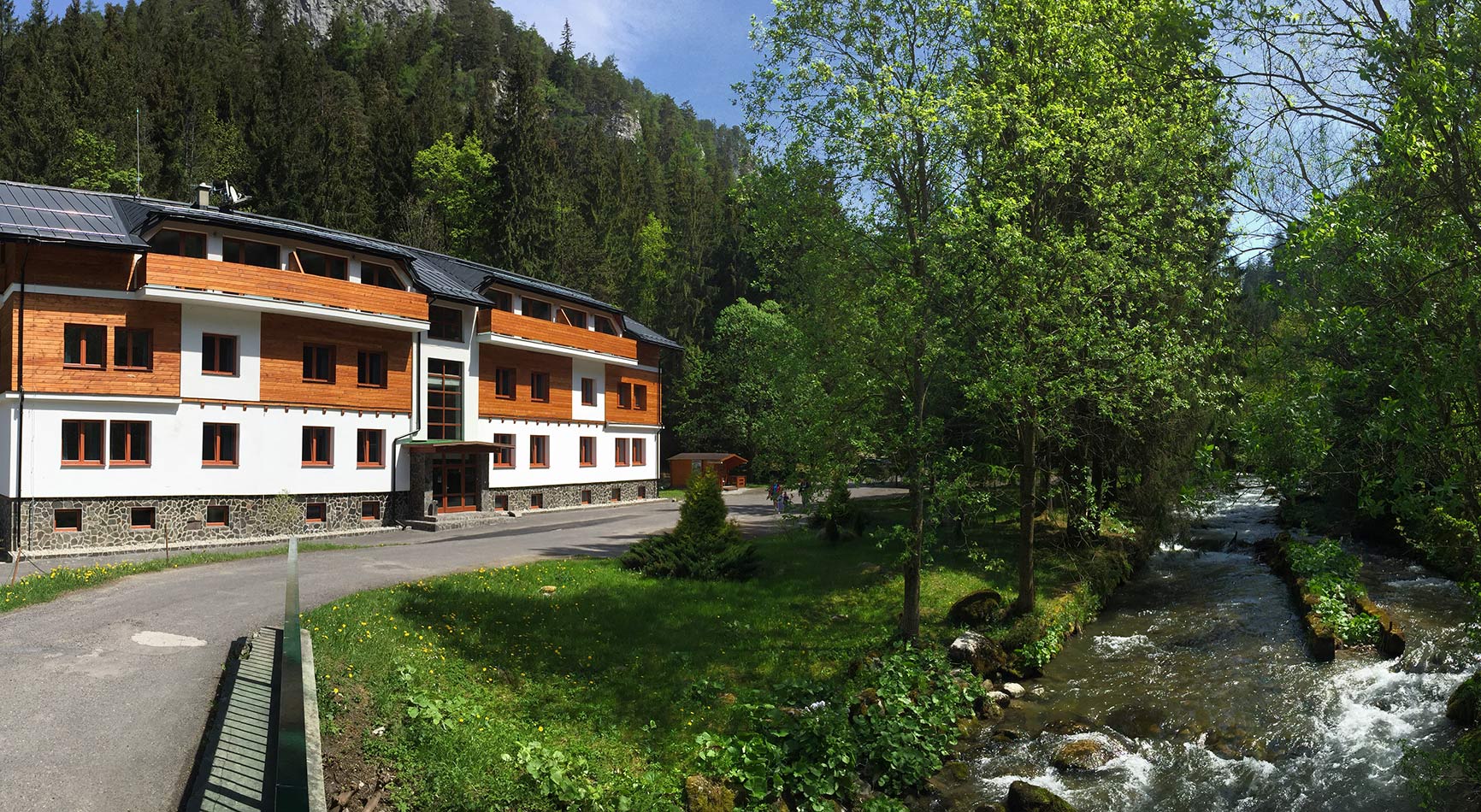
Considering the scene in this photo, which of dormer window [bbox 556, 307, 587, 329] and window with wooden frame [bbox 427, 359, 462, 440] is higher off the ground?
dormer window [bbox 556, 307, 587, 329]

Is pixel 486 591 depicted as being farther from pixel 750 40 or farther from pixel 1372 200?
pixel 1372 200

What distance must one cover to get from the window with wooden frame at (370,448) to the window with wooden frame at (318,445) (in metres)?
0.99

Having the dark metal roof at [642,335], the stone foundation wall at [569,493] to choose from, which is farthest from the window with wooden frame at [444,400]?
the dark metal roof at [642,335]

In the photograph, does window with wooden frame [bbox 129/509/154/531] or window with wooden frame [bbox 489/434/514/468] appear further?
window with wooden frame [bbox 489/434/514/468]

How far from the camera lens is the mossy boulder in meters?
12.2

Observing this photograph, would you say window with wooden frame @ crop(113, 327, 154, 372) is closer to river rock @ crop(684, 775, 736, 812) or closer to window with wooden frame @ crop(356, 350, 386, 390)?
window with wooden frame @ crop(356, 350, 386, 390)

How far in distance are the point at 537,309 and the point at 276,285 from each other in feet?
42.6

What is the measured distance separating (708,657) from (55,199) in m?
27.3

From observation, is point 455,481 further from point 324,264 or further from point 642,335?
point 642,335

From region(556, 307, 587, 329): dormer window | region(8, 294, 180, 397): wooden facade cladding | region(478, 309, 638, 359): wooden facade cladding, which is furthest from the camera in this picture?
region(556, 307, 587, 329): dormer window

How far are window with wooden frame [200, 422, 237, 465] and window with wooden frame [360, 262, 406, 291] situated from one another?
6988mm

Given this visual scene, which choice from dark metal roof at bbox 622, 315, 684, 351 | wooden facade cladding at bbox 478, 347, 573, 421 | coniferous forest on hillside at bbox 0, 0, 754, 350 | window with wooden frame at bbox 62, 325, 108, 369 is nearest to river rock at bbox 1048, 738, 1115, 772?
window with wooden frame at bbox 62, 325, 108, 369

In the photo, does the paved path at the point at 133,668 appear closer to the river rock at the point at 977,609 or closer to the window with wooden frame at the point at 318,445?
the window with wooden frame at the point at 318,445

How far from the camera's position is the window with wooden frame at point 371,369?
3164 cm
